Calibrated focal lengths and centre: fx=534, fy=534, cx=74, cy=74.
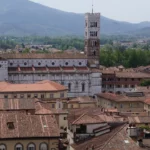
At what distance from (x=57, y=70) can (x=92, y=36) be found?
1600 centimetres

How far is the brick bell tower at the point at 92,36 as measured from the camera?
112 m

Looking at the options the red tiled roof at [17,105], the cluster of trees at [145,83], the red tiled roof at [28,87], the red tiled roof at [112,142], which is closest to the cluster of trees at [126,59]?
the cluster of trees at [145,83]

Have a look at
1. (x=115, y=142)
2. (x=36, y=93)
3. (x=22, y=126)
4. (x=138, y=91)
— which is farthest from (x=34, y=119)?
(x=138, y=91)

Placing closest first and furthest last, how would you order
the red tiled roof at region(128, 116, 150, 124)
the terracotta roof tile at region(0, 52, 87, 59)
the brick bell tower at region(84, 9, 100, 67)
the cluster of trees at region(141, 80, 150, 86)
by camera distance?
the red tiled roof at region(128, 116, 150, 124) → the terracotta roof tile at region(0, 52, 87, 59) → the cluster of trees at region(141, 80, 150, 86) → the brick bell tower at region(84, 9, 100, 67)

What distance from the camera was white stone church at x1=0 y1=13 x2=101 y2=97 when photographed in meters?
97.6

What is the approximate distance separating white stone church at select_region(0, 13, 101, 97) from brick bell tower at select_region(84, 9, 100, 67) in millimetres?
4129

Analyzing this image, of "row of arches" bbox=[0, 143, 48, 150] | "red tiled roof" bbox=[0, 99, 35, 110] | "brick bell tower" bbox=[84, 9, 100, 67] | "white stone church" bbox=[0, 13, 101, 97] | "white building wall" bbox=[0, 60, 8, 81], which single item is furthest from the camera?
"brick bell tower" bbox=[84, 9, 100, 67]

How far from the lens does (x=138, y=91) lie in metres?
90.9

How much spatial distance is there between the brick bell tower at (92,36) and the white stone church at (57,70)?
4.13m

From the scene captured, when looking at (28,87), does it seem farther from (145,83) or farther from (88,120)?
(88,120)

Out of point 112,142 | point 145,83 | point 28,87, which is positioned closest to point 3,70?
point 28,87

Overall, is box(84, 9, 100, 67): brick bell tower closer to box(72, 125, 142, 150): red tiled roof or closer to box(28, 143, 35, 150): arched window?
box(72, 125, 142, 150): red tiled roof

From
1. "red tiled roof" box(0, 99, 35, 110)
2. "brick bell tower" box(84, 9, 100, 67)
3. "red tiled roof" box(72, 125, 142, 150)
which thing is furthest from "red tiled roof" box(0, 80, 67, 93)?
"red tiled roof" box(72, 125, 142, 150)

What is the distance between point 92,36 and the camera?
113m
